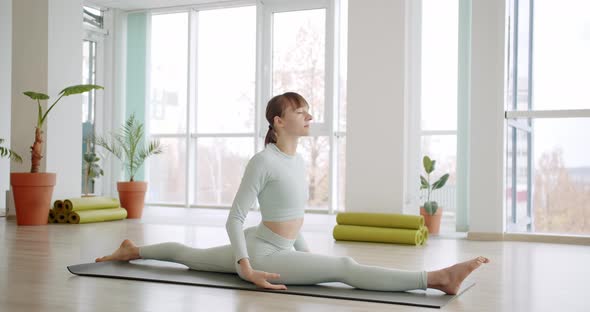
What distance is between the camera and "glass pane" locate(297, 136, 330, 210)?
27.8 feet

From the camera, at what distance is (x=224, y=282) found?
2916mm

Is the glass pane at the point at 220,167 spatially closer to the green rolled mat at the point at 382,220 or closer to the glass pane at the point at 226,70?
the glass pane at the point at 226,70

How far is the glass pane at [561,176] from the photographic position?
568cm

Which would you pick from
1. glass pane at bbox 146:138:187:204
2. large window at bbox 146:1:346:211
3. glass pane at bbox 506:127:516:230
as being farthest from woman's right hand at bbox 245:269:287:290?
glass pane at bbox 146:138:187:204

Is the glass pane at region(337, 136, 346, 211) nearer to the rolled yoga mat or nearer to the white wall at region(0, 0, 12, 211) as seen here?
the white wall at region(0, 0, 12, 211)

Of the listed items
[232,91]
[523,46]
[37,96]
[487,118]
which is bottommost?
[487,118]

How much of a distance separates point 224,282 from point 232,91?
6.43 metres

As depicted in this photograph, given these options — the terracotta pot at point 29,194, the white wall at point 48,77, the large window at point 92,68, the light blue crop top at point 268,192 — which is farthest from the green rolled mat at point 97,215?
the light blue crop top at point 268,192

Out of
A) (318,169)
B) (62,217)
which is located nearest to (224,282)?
(62,217)

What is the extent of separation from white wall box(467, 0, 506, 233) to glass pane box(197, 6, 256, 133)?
3.90 metres

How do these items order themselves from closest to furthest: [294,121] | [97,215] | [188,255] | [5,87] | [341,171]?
[294,121] → [188,255] → [97,215] → [5,87] → [341,171]

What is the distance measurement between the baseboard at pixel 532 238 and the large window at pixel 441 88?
153cm

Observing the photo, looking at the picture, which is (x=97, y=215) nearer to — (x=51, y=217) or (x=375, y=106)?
(x=51, y=217)

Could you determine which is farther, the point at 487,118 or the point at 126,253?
the point at 487,118
